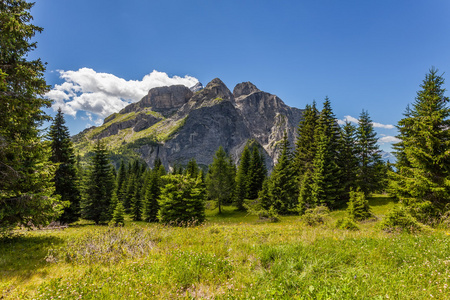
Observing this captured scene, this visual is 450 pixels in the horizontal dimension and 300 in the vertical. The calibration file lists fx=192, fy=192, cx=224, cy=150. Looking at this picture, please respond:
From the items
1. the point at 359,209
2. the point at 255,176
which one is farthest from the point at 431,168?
the point at 255,176

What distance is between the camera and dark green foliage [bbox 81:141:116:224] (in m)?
26.4

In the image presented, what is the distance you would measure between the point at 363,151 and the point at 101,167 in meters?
40.5

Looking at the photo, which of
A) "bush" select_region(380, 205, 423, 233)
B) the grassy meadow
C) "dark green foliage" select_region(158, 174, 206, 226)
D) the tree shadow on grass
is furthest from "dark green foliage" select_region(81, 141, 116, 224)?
"bush" select_region(380, 205, 423, 233)

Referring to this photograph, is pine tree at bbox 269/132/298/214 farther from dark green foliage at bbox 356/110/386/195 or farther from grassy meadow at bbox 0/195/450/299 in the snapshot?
grassy meadow at bbox 0/195/450/299

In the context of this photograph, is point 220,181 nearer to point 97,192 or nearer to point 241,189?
point 241,189

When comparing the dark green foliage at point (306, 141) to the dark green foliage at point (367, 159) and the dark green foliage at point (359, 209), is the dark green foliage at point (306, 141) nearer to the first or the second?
the dark green foliage at point (367, 159)

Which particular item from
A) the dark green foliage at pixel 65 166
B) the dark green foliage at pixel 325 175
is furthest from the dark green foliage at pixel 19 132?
the dark green foliage at pixel 325 175

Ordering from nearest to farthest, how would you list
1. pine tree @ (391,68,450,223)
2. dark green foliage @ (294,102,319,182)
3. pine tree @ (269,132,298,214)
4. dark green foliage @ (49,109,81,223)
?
1. pine tree @ (391,68,450,223)
2. dark green foliage @ (49,109,81,223)
3. pine tree @ (269,132,298,214)
4. dark green foliage @ (294,102,319,182)

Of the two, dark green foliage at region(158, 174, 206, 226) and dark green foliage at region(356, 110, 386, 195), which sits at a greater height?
dark green foliage at region(356, 110, 386, 195)

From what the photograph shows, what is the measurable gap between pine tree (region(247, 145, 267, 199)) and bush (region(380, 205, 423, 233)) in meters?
31.9

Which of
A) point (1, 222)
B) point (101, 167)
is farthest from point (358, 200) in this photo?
point (101, 167)

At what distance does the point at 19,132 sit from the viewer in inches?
344

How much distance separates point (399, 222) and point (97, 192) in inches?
1250

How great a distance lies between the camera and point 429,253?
186 inches
